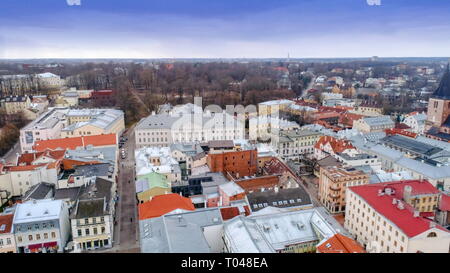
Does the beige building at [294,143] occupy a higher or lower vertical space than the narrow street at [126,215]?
higher

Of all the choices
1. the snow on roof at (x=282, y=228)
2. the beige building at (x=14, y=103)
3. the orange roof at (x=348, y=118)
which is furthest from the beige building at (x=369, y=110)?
the beige building at (x=14, y=103)

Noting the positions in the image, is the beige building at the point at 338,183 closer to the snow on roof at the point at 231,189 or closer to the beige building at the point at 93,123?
the snow on roof at the point at 231,189

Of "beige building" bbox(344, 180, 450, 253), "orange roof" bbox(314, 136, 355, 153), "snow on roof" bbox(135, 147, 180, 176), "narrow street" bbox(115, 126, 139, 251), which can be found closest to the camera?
"beige building" bbox(344, 180, 450, 253)

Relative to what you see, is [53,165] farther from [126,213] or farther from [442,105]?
[442,105]

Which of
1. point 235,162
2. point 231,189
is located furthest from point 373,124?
point 231,189

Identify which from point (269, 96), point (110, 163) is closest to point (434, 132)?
point (269, 96)

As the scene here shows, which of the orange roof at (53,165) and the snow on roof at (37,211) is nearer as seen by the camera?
the snow on roof at (37,211)

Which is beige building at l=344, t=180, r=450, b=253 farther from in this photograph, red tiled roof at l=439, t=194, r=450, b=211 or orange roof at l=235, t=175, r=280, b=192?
orange roof at l=235, t=175, r=280, b=192

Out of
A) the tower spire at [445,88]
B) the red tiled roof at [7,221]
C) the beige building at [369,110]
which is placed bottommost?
the red tiled roof at [7,221]

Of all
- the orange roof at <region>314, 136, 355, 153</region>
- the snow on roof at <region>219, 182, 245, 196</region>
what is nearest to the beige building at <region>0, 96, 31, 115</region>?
the snow on roof at <region>219, 182, 245, 196</region>
